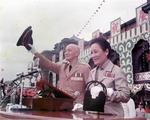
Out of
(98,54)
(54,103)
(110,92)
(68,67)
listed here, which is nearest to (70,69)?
(68,67)

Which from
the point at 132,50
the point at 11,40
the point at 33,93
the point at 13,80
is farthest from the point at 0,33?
the point at 132,50

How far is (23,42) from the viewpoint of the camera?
5.94 feet

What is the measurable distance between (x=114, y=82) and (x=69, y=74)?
0.23 meters

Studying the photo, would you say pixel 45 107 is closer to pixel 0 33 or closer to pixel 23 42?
pixel 23 42

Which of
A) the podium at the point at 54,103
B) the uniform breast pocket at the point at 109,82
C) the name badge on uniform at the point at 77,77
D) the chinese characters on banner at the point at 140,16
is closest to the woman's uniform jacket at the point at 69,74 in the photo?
the name badge on uniform at the point at 77,77

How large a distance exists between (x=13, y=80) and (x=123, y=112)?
0.62 meters

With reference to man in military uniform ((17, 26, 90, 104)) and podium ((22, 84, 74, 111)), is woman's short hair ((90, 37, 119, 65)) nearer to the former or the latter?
man in military uniform ((17, 26, 90, 104))

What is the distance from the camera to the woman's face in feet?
5.69

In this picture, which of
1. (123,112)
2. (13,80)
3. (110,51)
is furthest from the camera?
(13,80)

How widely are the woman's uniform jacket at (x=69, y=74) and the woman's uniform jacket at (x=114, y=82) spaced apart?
0.05 metres

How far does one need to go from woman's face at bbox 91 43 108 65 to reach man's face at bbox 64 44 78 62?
9 centimetres

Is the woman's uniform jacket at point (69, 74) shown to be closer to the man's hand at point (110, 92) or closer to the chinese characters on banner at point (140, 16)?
the man's hand at point (110, 92)

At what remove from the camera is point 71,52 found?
1.79 m

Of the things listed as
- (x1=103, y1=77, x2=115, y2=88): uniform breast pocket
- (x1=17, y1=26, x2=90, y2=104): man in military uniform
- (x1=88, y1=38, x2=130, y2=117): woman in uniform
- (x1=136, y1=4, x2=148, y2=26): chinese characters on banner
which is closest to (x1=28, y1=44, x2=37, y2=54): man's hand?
(x1=17, y1=26, x2=90, y2=104): man in military uniform
